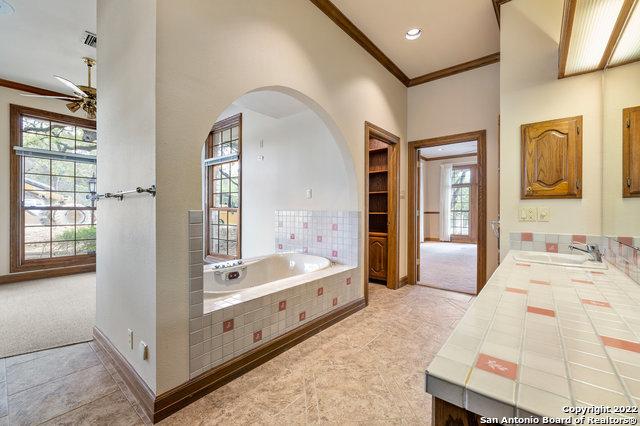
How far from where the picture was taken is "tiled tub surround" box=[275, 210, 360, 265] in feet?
9.99

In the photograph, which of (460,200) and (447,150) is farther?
(460,200)

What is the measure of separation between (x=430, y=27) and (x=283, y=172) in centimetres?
245

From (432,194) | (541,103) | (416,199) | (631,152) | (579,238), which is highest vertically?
(541,103)

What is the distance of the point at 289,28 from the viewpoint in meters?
2.21

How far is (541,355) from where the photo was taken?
60 centimetres

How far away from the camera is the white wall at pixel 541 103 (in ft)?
6.41

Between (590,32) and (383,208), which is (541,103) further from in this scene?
(383,208)

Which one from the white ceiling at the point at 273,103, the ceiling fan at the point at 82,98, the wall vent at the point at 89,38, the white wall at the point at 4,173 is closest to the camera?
the ceiling fan at the point at 82,98

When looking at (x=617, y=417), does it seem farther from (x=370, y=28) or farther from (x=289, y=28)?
(x=370, y=28)

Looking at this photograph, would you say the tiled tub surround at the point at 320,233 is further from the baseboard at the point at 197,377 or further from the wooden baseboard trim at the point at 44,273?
the wooden baseboard trim at the point at 44,273

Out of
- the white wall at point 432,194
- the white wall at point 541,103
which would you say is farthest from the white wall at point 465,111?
the white wall at point 432,194

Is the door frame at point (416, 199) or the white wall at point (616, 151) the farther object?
the door frame at point (416, 199)

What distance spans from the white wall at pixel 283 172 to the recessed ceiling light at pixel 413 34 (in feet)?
4.35

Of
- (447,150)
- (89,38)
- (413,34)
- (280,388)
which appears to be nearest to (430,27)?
(413,34)
